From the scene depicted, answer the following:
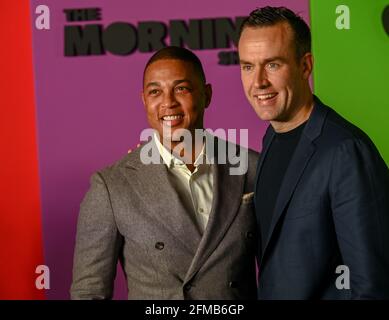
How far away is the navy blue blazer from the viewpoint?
5.15 ft

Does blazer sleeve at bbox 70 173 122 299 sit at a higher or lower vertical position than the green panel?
lower

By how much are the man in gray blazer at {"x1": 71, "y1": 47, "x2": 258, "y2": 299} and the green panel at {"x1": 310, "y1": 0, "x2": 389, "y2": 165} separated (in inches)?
35.8

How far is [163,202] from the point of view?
183cm

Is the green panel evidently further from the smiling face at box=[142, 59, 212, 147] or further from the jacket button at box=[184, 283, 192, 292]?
the jacket button at box=[184, 283, 192, 292]

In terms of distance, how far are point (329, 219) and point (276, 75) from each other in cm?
44

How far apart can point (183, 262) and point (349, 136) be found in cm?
58

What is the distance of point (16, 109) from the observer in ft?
8.68

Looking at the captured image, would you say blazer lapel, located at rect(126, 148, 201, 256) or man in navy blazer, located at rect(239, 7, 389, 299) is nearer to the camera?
man in navy blazer, located at rect(239, 7, 389, 299)

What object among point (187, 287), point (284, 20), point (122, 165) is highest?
point (284, 20)

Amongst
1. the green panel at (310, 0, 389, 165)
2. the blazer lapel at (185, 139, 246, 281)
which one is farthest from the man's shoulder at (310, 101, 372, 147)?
the green panel at (310, 0, 389, 165)

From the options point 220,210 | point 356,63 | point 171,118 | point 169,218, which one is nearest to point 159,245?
point 169,218

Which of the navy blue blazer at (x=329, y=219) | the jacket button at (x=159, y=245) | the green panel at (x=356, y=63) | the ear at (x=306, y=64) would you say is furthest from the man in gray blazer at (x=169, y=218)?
the green panel at (x=356, y=63)

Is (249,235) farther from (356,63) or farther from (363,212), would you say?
(356,63)

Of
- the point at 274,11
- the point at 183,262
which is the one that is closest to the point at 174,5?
the point at 274,11
